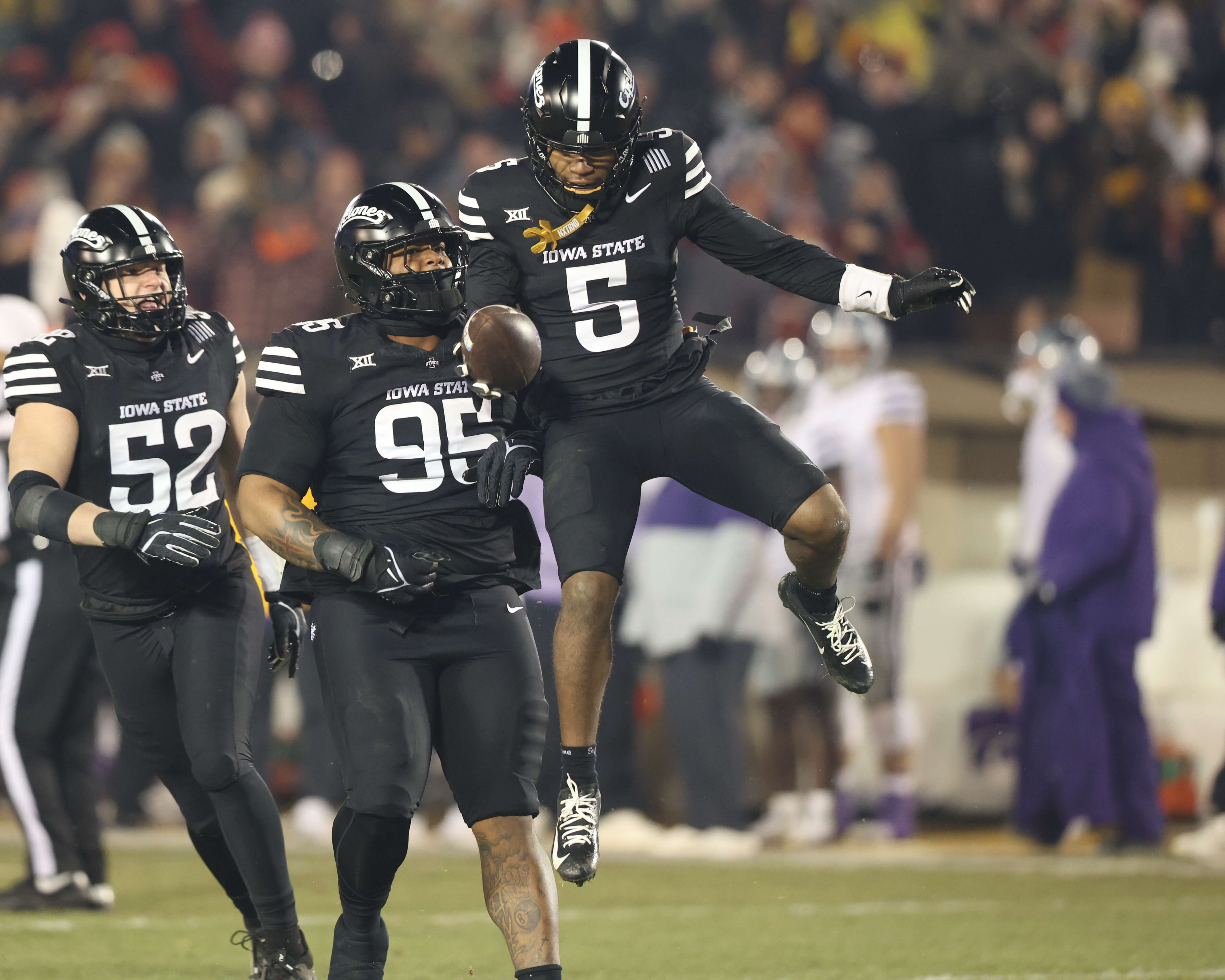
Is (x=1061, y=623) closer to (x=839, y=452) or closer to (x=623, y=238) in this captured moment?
(x=839, y=452)

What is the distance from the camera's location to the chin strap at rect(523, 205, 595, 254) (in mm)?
4395

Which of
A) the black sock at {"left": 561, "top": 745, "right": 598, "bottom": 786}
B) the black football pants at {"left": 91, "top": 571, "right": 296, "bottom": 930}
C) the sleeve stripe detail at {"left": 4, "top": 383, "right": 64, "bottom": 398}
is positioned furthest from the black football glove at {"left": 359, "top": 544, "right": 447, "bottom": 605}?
the sleeve stripe detail at {"left": 4, "top": 383, "right": 64, "bottom": 398}

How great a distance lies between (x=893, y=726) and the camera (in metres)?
7.73

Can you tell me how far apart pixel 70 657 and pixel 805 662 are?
131 inches

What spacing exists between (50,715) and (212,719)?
186 centimetres

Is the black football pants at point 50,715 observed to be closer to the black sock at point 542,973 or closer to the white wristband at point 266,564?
the white wristband at point 266,564

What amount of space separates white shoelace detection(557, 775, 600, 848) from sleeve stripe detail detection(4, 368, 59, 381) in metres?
1.69

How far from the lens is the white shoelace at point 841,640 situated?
4684 millimetres

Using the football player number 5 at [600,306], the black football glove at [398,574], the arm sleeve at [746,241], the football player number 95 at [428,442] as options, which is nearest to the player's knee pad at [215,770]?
the black football glove at [398,574]

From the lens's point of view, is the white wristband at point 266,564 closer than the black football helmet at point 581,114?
No

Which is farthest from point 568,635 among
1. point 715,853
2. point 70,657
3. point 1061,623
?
point 1061,623

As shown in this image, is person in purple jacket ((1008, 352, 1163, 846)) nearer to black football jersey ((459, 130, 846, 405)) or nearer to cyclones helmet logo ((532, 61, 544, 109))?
black football jersey ((459, 130, 846, 405))

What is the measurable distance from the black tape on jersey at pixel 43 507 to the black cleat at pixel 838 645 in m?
1.80

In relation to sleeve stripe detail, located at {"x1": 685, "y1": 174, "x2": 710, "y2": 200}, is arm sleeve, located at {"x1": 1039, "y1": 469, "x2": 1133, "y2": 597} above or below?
below
